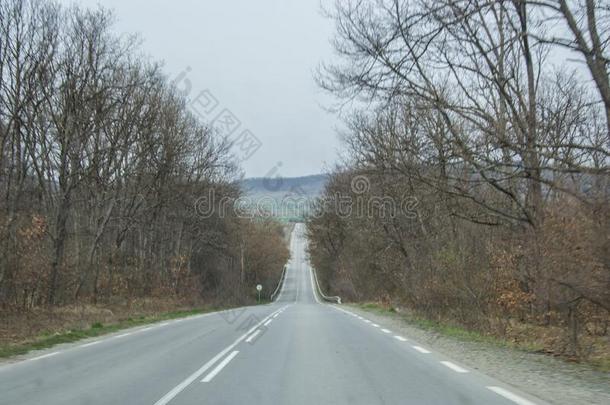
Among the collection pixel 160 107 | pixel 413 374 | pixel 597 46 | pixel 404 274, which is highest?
pixel 160 107

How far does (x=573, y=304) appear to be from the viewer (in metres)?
11.6

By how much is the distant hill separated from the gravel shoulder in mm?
24243

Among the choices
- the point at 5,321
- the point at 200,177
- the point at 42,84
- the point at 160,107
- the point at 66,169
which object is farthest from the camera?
the point at 200,177

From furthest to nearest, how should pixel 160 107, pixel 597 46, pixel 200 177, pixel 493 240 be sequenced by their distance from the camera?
pixel 200 177 < pixel 160 107 < pixel 493 240 < pixel 597 46

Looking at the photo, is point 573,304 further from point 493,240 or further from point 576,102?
point 576,102

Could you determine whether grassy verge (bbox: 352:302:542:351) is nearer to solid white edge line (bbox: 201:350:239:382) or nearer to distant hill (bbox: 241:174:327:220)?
solid white edge line (bbox: 201:350:239:382)

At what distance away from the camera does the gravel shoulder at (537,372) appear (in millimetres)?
7945

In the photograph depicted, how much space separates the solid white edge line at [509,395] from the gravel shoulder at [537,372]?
288 mm

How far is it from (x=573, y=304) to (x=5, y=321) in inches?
641

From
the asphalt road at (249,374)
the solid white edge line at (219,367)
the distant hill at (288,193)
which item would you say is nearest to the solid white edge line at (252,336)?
the asphalt road at (249,374)

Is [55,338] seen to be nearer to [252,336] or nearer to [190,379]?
[252,336]

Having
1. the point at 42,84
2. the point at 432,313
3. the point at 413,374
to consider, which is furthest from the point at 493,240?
the point at 42,84

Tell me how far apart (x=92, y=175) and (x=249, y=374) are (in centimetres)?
2250
